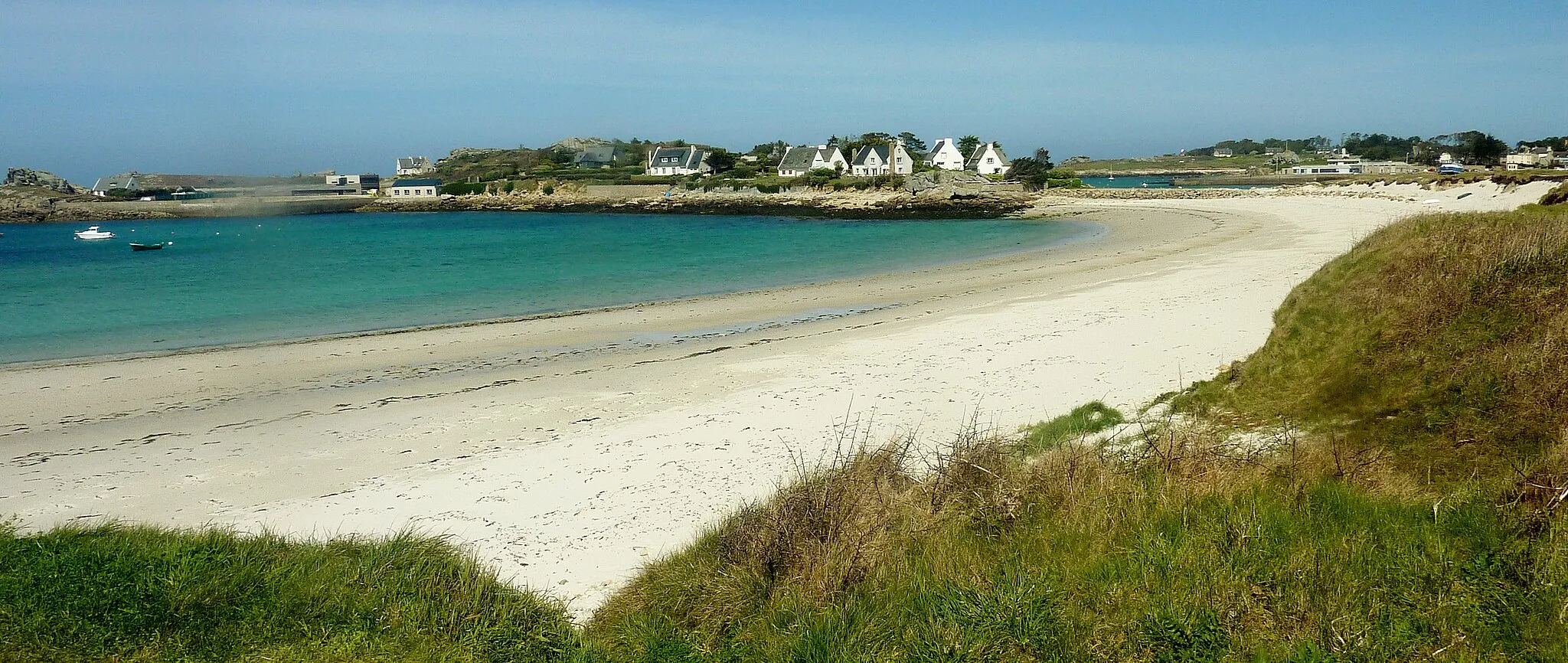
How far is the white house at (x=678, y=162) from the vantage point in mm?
106250

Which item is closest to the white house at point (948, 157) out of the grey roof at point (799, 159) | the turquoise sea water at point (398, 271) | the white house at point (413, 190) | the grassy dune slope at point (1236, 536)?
the grey roof at point (799, 159)

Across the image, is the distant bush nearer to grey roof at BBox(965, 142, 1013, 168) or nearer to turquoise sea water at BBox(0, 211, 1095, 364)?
turquoise sea water at BBox(0, 211, 1095, 364)

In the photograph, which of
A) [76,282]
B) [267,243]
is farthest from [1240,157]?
[76,282]

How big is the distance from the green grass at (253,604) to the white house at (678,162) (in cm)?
10236

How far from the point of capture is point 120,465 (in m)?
9.25

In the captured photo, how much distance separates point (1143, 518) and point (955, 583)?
1135mm

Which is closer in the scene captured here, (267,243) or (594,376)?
(594,376)

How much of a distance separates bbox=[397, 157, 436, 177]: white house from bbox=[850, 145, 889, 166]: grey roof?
79.8 meters

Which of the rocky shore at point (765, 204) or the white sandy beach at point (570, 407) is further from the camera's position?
the rocky shore at point (765, 204)

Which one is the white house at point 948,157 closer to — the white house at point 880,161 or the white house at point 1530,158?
the white house at point 880,161

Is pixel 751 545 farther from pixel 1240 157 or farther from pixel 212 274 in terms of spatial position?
pixel 1240 157

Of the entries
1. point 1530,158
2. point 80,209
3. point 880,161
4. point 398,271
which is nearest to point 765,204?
point 880,161

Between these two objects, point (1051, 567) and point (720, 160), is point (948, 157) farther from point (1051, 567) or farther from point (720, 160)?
point (1051, 567)

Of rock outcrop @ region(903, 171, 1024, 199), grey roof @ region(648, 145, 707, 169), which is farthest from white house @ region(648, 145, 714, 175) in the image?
rock outcrop @ region(903, 171, 1024, 199)
